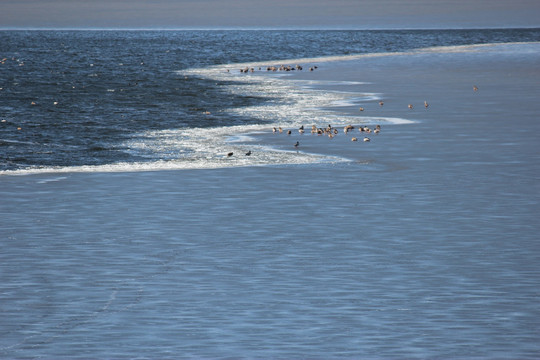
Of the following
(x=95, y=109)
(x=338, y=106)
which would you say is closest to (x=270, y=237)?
(x=338, y=106)

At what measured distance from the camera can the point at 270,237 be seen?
36.8 feet

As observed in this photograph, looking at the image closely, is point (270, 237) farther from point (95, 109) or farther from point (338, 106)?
point (95, 109)

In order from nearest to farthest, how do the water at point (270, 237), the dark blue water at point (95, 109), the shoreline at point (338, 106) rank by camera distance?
the water at point (270, 237)
the shoreline at point (338, 106)
the dark blue water at point (95, 109)

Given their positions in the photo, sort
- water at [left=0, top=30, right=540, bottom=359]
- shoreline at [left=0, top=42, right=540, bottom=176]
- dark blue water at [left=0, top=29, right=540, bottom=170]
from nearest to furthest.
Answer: water at [left=0, top=30, right=540, bottom=359] → shoreline at [left=0, top=42, right=540, bottom=176] → dark blue water at [left=0, top=29, right=540, bottom=170]

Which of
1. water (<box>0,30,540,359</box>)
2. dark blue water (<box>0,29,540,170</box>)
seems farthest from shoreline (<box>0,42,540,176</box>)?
dark blue water (<box>0,29,540,170</box>)

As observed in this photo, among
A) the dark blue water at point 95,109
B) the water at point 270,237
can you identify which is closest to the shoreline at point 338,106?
the water at point 270,237

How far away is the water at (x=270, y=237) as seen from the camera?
7.91 metres

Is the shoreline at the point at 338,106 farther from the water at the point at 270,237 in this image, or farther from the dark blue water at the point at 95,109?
the dark blue water at the point at 95,109

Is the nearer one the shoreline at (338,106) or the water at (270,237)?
the water at (270,237)

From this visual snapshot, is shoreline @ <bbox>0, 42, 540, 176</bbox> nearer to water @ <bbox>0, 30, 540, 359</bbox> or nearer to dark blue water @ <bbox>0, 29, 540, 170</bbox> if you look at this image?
water @ <bbox>0, 30, 540, 359</bbox>

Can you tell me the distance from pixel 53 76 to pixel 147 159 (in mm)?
27271

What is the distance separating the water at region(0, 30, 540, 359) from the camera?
791 centimetres

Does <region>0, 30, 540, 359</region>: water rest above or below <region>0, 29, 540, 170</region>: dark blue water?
above

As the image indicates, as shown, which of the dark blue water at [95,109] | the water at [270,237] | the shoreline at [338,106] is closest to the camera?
the water at [270,237]
